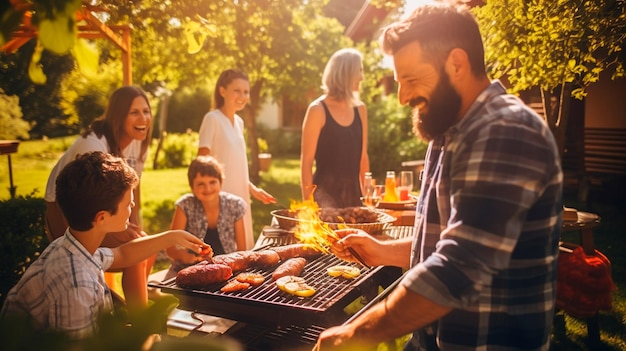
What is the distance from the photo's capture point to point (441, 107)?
2016mm

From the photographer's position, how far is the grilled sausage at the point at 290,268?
324 centimetres

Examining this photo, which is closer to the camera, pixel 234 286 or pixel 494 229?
pixel 494 229

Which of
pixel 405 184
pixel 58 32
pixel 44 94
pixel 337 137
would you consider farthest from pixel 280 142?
pixel 58 32

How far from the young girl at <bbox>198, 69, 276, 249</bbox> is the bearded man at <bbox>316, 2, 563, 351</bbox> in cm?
381

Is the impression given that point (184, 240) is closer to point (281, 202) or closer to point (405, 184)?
point (405, 184)

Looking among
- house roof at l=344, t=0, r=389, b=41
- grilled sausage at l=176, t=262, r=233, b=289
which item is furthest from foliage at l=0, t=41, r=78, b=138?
house roof at l=344, t=0, r=389, b=41

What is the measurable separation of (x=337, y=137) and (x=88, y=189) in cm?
331

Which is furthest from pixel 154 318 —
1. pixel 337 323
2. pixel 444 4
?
pixel 337 323

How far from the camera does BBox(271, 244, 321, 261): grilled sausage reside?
3.75 metres

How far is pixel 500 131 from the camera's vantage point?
1707 mm

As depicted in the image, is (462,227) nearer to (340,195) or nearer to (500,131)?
(500,131)

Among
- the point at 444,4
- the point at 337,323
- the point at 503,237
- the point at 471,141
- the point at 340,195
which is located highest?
the point at 444,4

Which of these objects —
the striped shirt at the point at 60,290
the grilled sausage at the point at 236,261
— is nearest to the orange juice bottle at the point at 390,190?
the grilled sausage at the point at 236,261

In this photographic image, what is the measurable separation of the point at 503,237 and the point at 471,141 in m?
0.36
